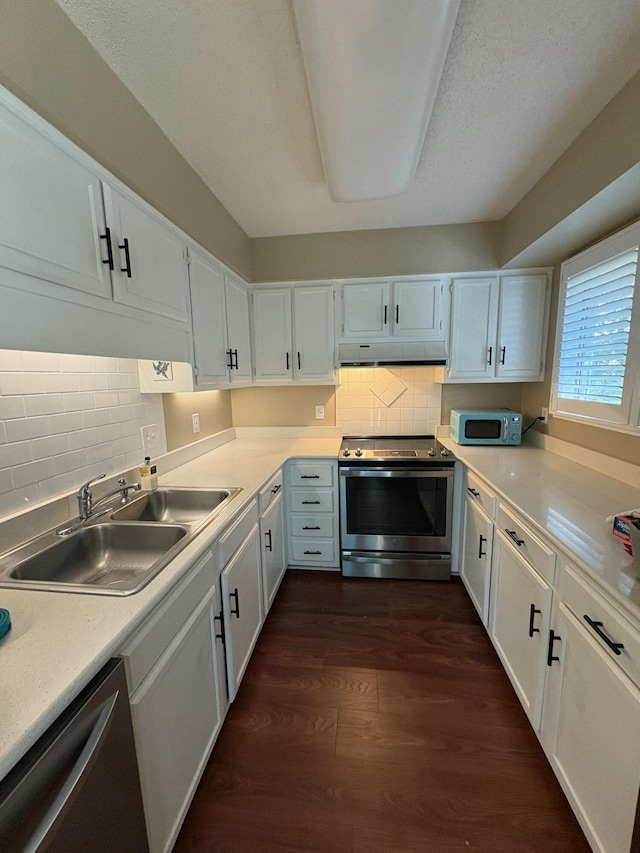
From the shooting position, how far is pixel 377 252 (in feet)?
8.59

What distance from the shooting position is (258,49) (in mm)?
1138

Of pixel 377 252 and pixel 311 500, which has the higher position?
pixel 377 252

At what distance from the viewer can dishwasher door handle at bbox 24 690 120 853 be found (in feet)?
1.89

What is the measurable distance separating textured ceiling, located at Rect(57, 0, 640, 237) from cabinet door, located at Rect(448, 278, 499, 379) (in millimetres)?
647

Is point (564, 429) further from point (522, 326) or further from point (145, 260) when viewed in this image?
point (145, 260)

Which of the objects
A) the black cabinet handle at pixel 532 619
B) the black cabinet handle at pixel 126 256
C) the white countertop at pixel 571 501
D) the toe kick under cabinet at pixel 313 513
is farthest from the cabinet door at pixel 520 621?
the black cabinet handle at pixel 126 256

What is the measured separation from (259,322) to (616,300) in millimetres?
2214

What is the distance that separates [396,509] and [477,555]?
602 mm

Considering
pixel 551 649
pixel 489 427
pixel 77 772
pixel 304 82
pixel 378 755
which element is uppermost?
pixel 304 82

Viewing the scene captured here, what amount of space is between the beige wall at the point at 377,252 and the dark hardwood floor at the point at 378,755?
2.45 meters

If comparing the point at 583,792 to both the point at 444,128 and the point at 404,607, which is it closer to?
the point at 404,607

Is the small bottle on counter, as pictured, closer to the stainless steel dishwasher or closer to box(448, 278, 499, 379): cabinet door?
the stainless steel dishwasher

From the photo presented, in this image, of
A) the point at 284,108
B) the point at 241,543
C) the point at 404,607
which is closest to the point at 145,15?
the point at 284,108

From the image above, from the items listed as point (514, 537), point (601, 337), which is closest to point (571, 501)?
point (514, 537)
